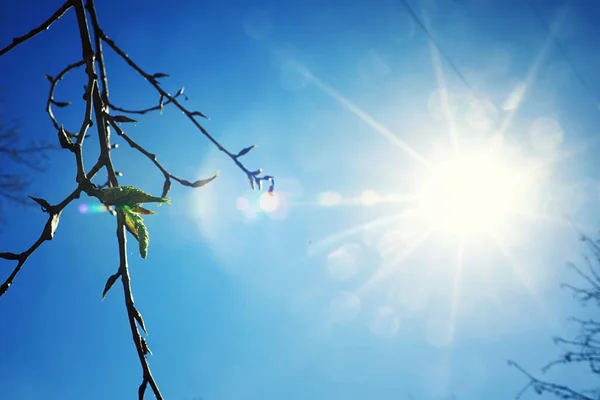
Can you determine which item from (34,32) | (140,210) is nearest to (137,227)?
(140,210)

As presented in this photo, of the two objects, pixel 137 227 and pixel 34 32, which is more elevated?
pixel 34 32

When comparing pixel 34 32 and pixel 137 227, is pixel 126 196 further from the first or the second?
pixel 34 32

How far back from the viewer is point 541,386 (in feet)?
15.1

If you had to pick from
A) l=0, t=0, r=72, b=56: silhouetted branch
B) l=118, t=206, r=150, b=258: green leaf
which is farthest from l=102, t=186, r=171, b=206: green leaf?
l=0, t=0, r=72, b=56: silhouetted branch

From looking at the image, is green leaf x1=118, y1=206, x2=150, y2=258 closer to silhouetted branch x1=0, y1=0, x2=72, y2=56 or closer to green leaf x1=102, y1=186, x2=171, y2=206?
green leaf x1=102, y1=186, x2=171, y2=206

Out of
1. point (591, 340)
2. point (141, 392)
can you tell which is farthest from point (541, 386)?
point (141, 392)

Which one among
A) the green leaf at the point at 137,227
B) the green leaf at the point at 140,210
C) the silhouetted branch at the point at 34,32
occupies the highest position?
the silhouetted branch at the point at 34,32

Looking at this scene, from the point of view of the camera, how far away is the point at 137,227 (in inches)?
29.8

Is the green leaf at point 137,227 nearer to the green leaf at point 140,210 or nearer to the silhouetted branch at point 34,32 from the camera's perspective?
the green leaf at point 140,210

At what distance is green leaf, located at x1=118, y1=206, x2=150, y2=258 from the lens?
2.46 feet

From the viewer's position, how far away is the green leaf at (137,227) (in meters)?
0.75

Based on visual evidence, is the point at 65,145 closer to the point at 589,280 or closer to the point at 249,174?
the point at 249,174

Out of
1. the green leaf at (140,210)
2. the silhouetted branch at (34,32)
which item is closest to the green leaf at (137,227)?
the green leaf at (140,210)

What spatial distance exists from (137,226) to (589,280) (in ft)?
18.4
